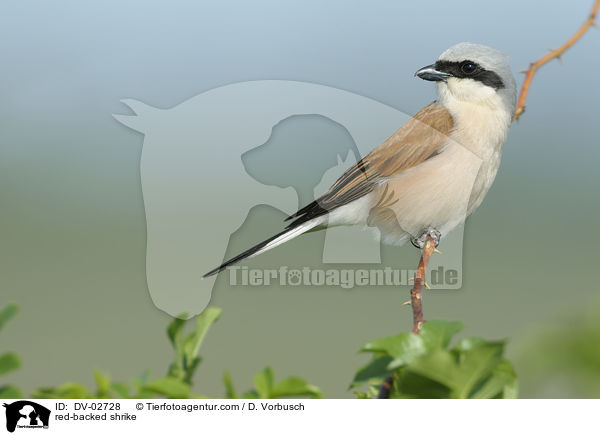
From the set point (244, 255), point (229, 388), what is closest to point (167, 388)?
point (229, 388)

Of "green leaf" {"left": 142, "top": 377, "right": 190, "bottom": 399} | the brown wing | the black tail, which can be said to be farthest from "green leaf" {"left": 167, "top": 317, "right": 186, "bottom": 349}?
the brown wing

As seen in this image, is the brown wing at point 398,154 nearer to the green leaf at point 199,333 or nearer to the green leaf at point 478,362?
the green leaf at point 199,333

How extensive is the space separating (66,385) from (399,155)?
197cm

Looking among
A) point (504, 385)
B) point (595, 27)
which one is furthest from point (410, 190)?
point (504, 385)

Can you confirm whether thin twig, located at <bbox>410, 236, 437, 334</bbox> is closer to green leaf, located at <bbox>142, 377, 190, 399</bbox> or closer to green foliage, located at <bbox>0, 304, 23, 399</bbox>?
green leaf, located at <bbox>142, 377, 190, 399</bbox>

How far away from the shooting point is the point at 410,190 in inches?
91.6

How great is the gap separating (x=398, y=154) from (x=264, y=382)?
6.14 ft

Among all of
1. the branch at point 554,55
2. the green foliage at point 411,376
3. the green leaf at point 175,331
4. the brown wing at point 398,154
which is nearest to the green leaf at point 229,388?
the green foliage at point 411,376

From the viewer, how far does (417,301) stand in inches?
32.7

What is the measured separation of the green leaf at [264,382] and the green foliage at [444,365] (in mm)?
117

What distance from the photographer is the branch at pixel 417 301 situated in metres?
0.69

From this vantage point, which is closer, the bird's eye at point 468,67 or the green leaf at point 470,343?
the green leaf at point 470,343

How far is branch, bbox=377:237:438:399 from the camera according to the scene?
694 mm
